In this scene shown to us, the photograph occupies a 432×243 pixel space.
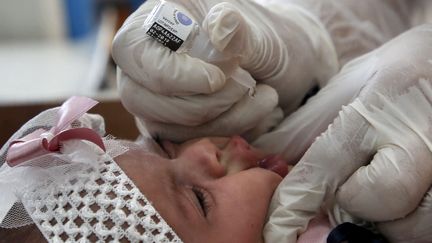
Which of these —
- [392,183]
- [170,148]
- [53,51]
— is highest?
[392,183]

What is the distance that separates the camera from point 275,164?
851 millimetres

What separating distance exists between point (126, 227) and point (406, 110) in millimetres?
374

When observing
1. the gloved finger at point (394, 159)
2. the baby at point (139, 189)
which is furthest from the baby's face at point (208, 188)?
the gloved finger at point (394, 159)

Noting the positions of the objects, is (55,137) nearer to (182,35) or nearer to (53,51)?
(182,35)

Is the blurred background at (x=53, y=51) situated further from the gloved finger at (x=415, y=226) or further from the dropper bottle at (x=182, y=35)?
the gloved finger at (x=415, y=226)

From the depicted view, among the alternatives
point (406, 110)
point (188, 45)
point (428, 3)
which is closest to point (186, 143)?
point (188, 45)

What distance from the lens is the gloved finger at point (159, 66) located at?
0.75 metres

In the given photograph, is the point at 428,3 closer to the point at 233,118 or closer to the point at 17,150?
the point at 233,118

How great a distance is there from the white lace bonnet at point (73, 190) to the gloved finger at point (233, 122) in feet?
0.44

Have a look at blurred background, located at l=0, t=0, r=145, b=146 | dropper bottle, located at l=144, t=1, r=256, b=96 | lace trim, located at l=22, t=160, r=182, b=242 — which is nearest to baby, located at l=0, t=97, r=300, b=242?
lace trim, located at l=22, t=160, r=182, b=242

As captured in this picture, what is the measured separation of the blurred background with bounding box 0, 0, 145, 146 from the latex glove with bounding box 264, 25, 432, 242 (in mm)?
1191

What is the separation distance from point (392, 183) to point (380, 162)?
31 mm

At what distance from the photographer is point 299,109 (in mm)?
906

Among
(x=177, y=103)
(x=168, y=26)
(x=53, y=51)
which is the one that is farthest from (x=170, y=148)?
(x=53, y=51)
